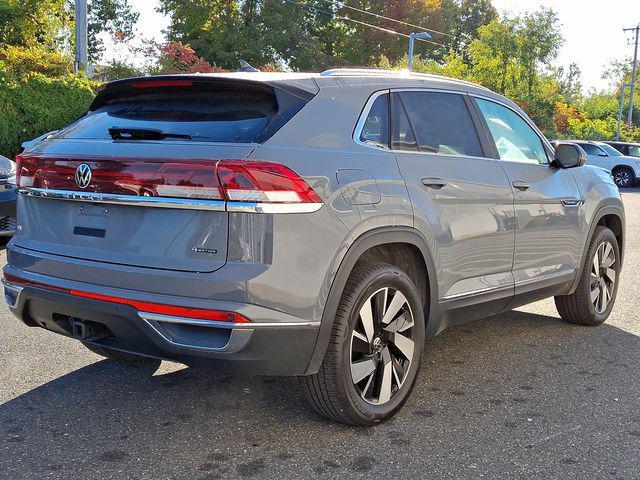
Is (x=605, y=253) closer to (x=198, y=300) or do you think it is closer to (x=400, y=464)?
(x=400, y=464)

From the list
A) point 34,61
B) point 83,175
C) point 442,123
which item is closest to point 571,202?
point 442,123

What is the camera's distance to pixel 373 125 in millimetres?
3621

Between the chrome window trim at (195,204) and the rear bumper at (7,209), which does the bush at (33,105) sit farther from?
Result: the chrome window trim at (195,204)

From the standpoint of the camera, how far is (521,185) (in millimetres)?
4531

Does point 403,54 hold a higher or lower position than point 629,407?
higher

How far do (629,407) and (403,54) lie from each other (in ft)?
172

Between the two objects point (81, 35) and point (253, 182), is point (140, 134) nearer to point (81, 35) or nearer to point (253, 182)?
point (253, 182)

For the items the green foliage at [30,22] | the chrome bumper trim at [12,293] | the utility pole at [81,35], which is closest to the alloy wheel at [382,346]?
the chrome bumper trim at [12,293]

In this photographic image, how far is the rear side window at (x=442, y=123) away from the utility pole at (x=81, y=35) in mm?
17203

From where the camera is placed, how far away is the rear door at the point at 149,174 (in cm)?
296

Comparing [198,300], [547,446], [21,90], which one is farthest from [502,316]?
[21,90]

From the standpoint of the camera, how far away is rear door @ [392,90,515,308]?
374 centimetres

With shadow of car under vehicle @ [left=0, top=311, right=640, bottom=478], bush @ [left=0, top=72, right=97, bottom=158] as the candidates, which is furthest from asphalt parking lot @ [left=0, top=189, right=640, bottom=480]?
bush @ [left=0, top=72, right=97, bottom=158]

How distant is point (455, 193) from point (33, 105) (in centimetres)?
1354
